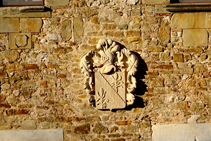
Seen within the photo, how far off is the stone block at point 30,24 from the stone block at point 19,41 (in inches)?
4.2

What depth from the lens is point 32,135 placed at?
175 inches

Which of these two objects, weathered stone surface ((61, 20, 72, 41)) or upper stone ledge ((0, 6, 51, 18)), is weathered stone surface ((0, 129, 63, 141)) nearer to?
weathered stone surface ((61, 20, 72, 41))

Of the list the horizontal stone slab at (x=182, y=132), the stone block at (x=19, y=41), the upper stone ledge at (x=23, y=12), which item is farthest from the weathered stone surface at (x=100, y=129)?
the upper stone ledge at (x=23, y=12)

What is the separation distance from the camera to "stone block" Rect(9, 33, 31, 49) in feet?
14.7

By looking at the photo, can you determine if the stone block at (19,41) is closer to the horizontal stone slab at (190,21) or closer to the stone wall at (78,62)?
the stone wall at (78,62)

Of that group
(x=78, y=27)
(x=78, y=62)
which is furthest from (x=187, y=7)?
(x=78, y=62)

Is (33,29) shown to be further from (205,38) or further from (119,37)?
(205,38)

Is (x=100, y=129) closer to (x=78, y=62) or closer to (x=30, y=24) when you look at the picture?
(x=78, y=62)

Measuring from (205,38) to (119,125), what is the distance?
6.11 ft

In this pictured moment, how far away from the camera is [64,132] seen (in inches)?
176

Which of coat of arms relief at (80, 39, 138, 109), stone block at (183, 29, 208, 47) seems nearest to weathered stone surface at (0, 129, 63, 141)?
coat of arms relief at (80, 39, 138, 109)

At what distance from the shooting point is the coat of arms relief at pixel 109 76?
4.39 metres

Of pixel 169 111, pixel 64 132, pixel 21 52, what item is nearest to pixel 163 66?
pixel 169 111

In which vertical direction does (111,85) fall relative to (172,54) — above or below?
below
